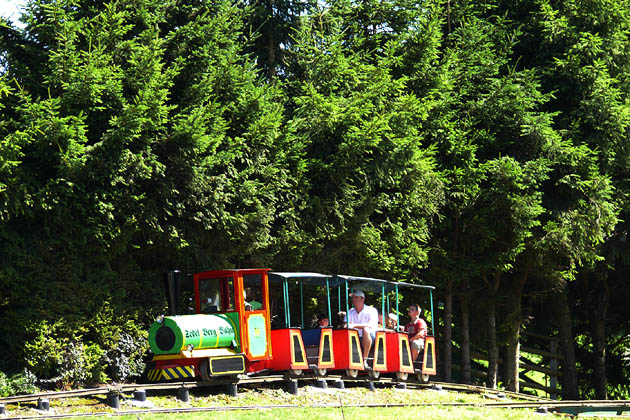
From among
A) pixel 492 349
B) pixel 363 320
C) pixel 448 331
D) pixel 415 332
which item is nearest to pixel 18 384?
pixel 363 320

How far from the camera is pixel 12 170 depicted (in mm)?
15258

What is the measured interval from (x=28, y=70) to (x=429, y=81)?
11.4 metres

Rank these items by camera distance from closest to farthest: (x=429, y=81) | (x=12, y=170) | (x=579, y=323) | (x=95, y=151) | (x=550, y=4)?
(x=12, y=170), (x=95, y=151), (x=429, y=81), (x=550, y=4), (x=579, y=323)

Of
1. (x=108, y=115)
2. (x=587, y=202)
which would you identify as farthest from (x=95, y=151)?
(x=587, y=202)

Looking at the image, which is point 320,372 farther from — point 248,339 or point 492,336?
point 492,336

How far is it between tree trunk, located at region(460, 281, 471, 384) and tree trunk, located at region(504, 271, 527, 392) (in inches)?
52.8

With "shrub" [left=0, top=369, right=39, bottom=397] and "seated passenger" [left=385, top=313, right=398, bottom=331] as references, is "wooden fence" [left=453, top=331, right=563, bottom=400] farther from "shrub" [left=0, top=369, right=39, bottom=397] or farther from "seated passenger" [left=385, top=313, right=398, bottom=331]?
"shrub" [left=0, top=369, right=39, bottom=397]

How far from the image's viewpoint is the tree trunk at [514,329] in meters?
26.2

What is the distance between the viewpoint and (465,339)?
84.2ft

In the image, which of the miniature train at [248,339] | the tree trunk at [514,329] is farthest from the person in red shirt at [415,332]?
the tree trunk at [514,329]

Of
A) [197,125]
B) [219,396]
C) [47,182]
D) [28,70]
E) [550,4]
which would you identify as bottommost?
[219,396]

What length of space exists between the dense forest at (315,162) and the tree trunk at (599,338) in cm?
7

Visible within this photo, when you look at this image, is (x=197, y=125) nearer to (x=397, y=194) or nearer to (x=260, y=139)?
(x=260, y=139)

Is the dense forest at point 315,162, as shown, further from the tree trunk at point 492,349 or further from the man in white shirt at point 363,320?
the man in white shirt at point 363,320
